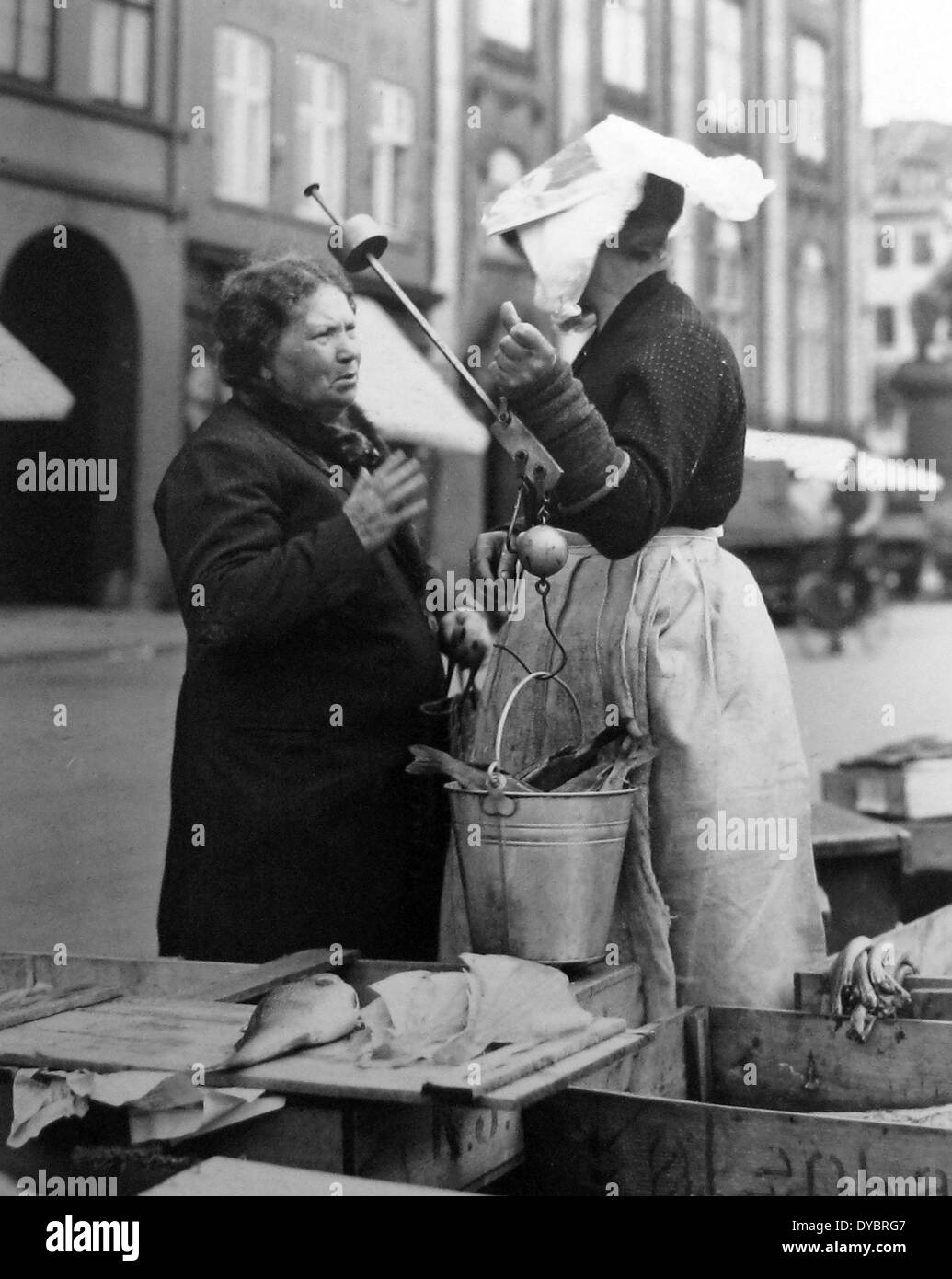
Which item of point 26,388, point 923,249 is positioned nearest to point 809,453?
point 923,249

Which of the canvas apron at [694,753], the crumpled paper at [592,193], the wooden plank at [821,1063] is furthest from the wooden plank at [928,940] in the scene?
the crumpled paper at [592,193]

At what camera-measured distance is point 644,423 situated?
2.48 meters

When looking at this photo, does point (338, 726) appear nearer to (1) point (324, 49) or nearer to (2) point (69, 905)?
(2) point (69, 905)

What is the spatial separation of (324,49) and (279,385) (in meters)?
1.83

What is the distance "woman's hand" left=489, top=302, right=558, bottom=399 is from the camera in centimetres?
226

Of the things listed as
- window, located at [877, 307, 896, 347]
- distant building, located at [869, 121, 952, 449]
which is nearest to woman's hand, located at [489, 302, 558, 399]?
distant building, located at [869, 121, 952, 449]

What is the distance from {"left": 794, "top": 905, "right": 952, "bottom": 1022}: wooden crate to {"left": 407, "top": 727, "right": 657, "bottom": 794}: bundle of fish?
1.47ft

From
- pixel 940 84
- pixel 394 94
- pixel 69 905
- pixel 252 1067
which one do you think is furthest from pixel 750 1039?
pixel 940 84

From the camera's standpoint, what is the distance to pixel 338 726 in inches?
120

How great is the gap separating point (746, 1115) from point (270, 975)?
760 mm

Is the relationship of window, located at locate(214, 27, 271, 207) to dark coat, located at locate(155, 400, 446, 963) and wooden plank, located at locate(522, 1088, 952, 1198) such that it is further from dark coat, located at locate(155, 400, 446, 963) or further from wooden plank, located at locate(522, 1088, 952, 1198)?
wooden plank, located at locate(522, 1088, 952, 1198)

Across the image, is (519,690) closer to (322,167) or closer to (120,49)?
(120,49)

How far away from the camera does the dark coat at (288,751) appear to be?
118 inches

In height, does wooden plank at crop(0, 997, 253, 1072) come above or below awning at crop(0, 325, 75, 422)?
below
